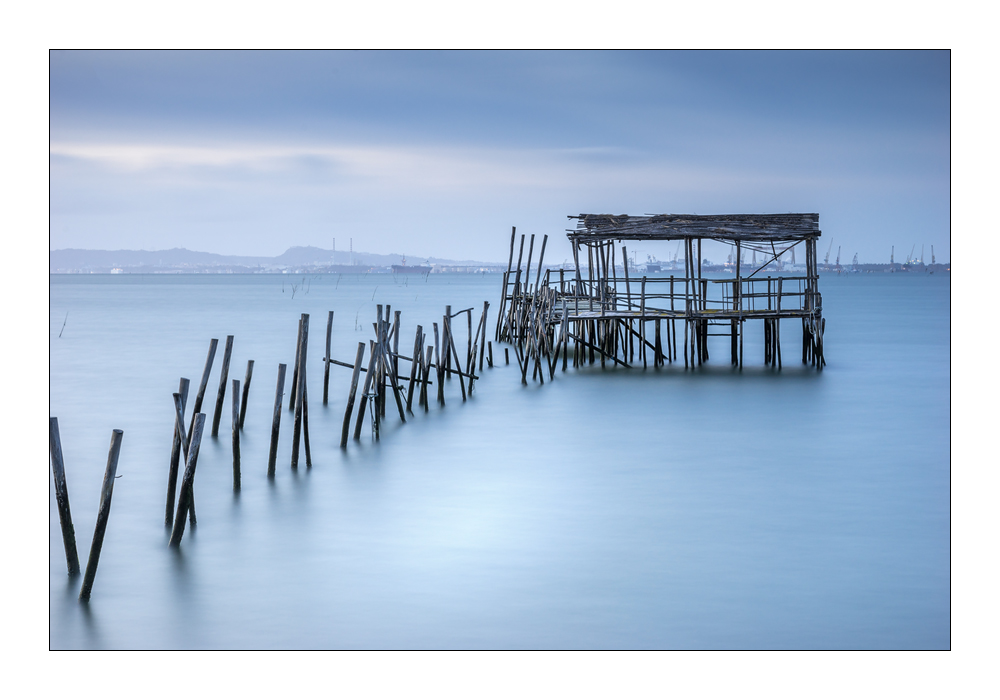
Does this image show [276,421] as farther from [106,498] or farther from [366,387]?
[106,498]

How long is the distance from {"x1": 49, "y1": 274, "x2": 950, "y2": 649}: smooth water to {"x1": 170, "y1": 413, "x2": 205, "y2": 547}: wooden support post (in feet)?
0.58

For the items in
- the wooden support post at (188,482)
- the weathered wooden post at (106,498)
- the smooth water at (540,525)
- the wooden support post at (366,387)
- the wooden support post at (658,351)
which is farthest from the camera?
the wooden support post at (658,351)

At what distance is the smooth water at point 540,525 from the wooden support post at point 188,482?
18 centimetres

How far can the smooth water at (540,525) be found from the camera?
283 inches

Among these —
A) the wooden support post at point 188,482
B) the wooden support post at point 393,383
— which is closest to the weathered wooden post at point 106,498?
the wooden support post at point 188,482

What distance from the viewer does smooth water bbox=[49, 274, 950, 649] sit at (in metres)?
7.18

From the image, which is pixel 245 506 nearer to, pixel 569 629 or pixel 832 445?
pixel 569 629

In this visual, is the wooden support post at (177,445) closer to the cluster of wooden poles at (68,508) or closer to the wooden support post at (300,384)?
the cluster of wooden poles at (68,508)

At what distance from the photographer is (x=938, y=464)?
13.0 metres

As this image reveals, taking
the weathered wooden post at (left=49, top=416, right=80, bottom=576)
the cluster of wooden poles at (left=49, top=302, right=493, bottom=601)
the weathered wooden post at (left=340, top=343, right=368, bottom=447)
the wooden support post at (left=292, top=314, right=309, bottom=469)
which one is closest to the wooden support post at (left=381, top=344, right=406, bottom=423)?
the cluster of wooden poles at (left=49, top=302, right=493, bottom=601)

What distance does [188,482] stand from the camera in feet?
27.6

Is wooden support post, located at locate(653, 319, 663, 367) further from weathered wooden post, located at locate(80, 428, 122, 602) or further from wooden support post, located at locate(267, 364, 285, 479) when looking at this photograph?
weathered wooden post, located at locate(80, 428, 122, 602)

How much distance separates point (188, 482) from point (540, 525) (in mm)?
3604
